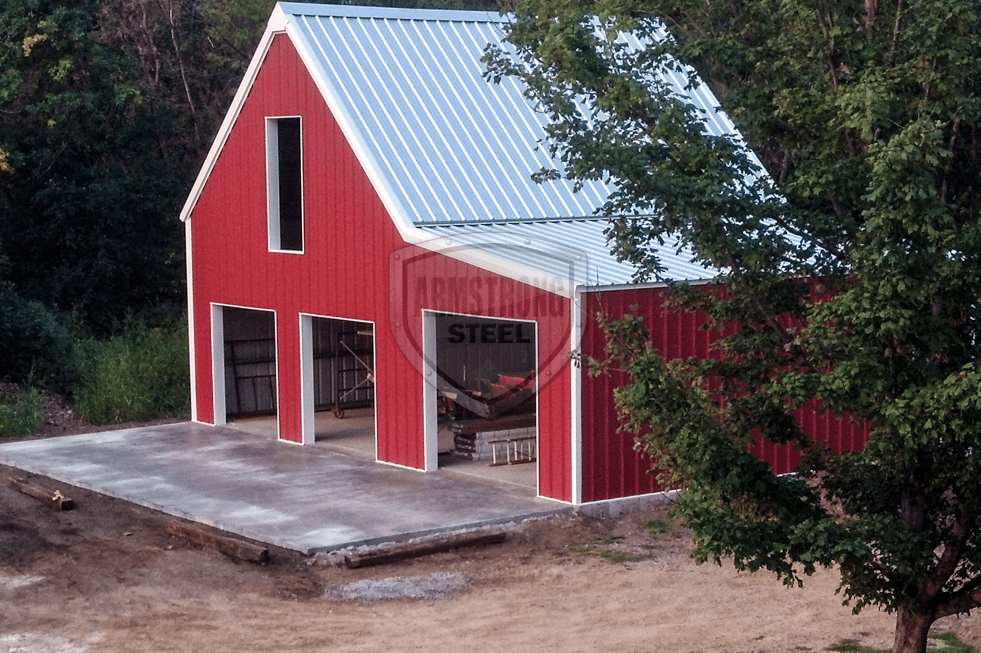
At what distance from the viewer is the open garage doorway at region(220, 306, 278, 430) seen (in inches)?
778

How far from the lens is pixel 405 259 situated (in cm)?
1533

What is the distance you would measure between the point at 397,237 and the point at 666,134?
8816 millimetres

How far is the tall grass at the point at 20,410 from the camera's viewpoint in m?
19.1

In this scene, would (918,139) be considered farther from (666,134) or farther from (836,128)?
(666,134)

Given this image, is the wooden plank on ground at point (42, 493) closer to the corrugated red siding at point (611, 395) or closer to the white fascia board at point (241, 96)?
the white fascia board at point (241, 96)

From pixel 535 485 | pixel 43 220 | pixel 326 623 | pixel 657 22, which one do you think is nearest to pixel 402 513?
pixel 535 485

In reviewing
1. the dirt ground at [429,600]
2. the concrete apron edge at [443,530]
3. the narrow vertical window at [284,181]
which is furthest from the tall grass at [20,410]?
the concrete apron edge at [443,530]

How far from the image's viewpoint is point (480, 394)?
1741cm

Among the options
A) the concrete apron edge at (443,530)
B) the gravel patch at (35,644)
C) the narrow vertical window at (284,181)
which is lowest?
the gravel patch at (35,644)

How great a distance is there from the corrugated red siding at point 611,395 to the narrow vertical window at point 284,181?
20.2ft

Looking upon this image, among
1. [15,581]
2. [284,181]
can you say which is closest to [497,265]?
[15,581]

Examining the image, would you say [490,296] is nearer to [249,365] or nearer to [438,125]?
[438,125]

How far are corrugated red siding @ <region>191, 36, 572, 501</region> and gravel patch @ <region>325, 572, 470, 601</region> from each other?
2.57 metres

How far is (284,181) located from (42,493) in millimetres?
6880
